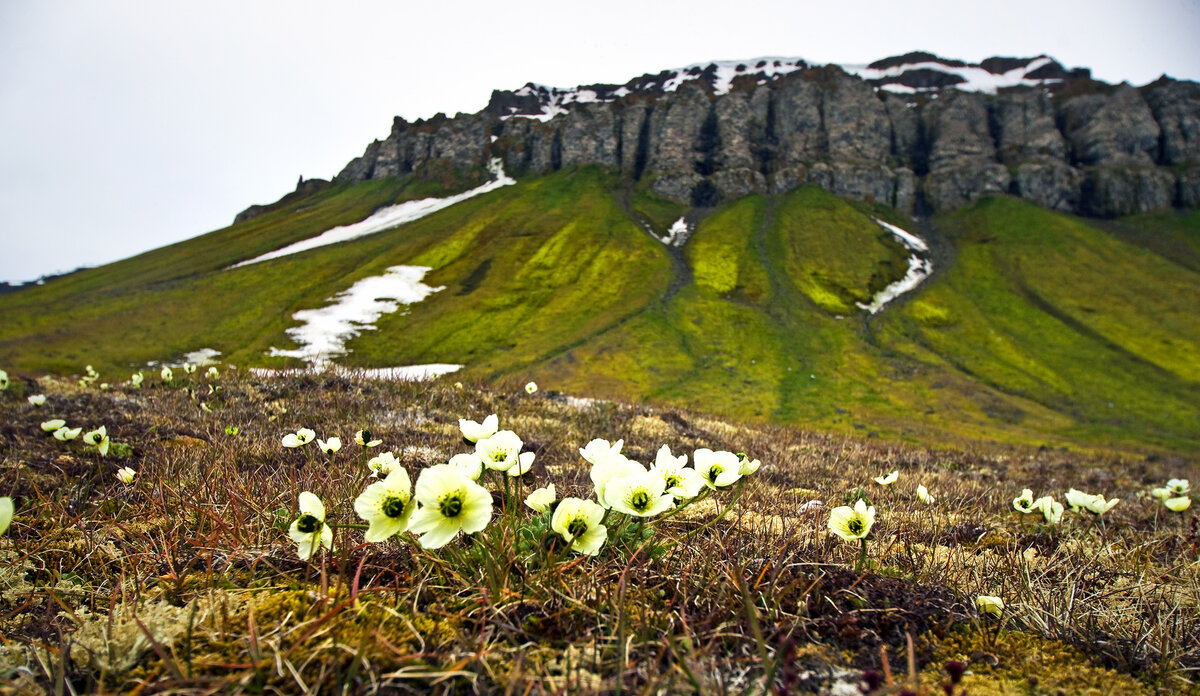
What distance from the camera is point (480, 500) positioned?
5.84 feet

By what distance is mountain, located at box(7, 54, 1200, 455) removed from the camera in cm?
5288

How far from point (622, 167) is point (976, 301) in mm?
72583

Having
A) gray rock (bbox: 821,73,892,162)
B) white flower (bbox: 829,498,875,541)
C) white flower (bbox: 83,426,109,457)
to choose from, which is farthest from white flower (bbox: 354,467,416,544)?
gray rock (bbox: 821,73,892,162)

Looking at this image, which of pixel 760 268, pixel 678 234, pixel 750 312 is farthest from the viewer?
pixel 678 234

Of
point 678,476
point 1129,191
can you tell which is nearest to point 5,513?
point 678,476

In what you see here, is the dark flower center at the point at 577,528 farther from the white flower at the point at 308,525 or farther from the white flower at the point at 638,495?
the white flower at the point at 308,525

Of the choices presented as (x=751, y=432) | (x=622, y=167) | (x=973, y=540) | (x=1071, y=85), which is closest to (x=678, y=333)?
(x=751, y=432)

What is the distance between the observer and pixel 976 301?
73.8 meters

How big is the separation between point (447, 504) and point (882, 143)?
5224 inches

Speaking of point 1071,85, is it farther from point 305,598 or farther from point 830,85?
point 305,598

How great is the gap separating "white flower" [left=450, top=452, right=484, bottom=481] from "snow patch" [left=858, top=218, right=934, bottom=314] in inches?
3079

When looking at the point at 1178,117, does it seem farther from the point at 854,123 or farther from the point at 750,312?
the point at 750,312

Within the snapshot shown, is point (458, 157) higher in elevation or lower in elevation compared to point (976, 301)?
higher

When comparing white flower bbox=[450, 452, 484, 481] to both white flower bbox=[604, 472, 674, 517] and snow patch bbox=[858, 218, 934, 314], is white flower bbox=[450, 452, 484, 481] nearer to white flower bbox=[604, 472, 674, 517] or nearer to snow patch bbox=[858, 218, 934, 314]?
white flower bbox=[604, 472, 674, 517]
